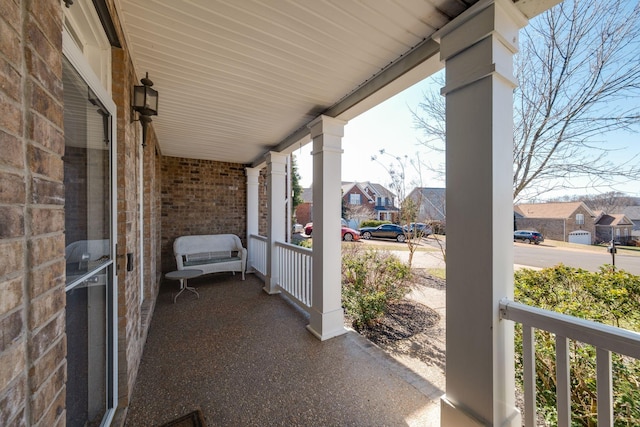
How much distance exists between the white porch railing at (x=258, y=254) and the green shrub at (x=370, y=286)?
1788 millimetres

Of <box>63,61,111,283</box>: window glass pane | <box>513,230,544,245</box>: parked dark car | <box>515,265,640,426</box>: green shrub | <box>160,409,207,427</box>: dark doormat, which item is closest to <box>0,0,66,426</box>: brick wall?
<box>63,61,111,283</box>: window glass pane

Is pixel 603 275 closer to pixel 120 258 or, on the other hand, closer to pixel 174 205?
pixel 120 258

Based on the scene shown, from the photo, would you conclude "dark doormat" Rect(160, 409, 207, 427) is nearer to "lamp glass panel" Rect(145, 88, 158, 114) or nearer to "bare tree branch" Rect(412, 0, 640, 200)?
"lamp glass panel" Rect(145, 88, 158, 114)

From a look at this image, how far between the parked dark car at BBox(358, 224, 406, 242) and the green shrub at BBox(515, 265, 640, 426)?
11752mm

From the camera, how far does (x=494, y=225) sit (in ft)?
4.50

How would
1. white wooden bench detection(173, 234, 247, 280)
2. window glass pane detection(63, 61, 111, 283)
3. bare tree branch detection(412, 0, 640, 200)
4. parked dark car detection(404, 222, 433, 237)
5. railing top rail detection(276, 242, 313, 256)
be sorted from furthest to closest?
parked dark car detection(404, 222, 433, 237), white wooden bench detection(173, 234, 247, 280), railing top rail detection(276, 242, 313, 256), bare tree branch detection(412, 0, 640, 200), window glass pane detection(63, 61, 111, 283)

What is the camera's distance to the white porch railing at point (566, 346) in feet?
3.49

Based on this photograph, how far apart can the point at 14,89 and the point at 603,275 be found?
398cm

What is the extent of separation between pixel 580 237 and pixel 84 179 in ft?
20.2

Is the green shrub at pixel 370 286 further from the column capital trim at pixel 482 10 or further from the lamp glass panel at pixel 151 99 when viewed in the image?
the lamp glass panel at pixel 151 99

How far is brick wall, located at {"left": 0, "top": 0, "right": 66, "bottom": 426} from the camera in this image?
0.59 metres

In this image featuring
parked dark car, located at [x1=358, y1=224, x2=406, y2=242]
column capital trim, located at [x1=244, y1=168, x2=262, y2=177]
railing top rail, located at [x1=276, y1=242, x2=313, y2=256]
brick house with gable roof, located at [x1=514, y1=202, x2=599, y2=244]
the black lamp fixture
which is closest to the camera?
the black lamp fixture

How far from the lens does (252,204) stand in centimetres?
607

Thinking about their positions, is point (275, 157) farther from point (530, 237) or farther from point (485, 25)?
point (530, 237)
